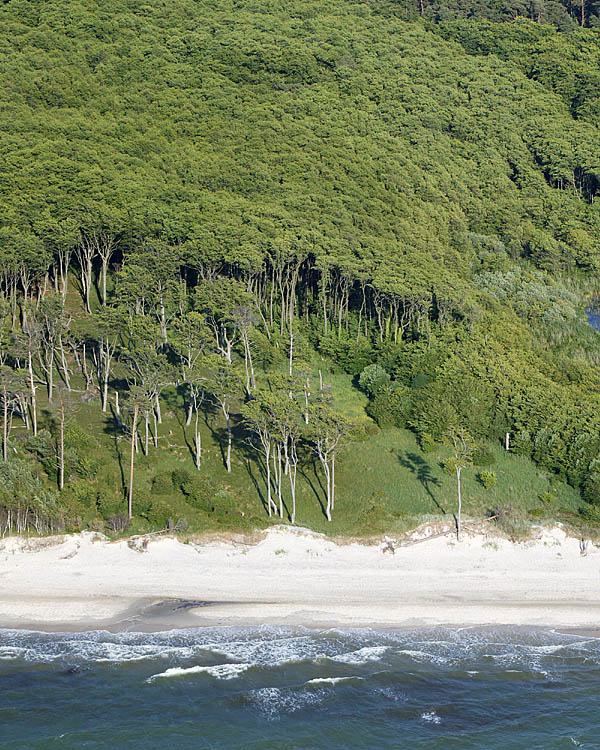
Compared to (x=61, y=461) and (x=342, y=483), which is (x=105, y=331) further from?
(x=342, y=483)

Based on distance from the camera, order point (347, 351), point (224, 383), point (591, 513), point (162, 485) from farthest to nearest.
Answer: point (347, 351) < point (224, 383) < point (162, 485) < point (591, 513)

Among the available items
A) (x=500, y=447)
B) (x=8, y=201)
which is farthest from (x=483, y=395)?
(x=8, y=201)

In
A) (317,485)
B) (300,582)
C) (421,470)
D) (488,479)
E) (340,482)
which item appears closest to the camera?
(300,582)

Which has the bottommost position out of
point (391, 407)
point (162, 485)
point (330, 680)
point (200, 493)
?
point (330, 680)

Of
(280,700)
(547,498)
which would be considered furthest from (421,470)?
(280,700)

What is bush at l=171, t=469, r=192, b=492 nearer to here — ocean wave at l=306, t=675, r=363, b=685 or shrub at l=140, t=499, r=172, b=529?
shrub at l=140, t=499, r=172, b=529

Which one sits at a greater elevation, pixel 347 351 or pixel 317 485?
pixel 347 351

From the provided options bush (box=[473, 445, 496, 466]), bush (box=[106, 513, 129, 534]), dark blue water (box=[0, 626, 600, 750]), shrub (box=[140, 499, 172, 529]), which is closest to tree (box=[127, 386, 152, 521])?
bush (box=[106, 513, 129, 534])
